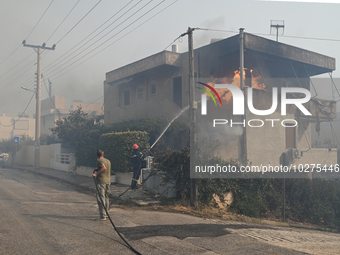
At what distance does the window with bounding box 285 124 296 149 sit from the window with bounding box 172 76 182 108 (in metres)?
7.21

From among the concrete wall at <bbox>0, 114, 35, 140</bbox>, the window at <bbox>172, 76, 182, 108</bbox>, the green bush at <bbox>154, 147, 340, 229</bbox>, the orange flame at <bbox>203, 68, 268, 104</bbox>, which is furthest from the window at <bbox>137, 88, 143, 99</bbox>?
the concrete wall at <bbox>0, 114, 35, 140</bbox>

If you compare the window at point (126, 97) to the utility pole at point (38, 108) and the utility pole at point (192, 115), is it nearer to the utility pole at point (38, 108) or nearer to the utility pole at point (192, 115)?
the utility pole at point (38, 108)

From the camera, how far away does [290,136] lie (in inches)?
746

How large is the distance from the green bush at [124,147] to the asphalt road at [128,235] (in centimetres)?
567

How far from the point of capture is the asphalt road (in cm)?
588

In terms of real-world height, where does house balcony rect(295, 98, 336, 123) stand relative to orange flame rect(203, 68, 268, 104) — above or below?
below

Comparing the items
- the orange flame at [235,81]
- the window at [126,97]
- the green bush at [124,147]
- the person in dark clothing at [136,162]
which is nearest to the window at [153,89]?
the window at [126,97]

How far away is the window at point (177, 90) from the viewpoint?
21.5 m

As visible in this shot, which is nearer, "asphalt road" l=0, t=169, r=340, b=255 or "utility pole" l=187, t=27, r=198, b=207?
"asphalt road" l=0, t=169, r=340, b=255

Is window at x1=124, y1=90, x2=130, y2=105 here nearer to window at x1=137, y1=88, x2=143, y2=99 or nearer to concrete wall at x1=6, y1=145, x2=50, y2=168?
window at x1=137, y1=88, x2=143, y2=99

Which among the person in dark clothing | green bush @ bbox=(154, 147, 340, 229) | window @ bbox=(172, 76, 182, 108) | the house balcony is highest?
window @ bbox=(172, 76, 182, 108)

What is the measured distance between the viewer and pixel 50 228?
7.13m

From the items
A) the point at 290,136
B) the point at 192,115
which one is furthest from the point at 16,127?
the point at 192,115

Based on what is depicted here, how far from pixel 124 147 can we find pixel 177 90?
7620 mm
